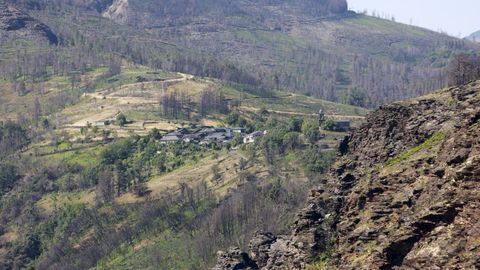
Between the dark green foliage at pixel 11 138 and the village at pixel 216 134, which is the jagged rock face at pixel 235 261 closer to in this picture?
the village at pixel 216 134

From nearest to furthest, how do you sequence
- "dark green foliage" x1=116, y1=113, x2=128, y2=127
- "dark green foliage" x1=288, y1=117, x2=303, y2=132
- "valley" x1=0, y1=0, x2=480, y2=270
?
"valley" x1=0, y1=0, x2=480, y2=270
"dark green foliage" x1=288, y1=117, x2=303, y2=132
"dark green foliage" x1=116, y1=113, x2=128, y2=127

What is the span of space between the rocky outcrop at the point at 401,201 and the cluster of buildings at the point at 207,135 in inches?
3561

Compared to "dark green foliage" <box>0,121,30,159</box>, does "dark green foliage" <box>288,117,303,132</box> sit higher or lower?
higher

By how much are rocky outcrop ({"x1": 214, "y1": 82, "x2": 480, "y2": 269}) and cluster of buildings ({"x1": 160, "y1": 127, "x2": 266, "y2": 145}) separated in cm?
9045

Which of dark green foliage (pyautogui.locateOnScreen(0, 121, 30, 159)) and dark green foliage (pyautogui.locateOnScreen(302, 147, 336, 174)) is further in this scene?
dark green foliage (pyautogui.locateOnScreen(0, 121, 30, 159))

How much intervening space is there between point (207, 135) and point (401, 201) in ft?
427

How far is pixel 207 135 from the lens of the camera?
17375 centimetres

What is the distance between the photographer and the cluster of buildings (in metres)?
167

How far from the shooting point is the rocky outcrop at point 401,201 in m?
37.3

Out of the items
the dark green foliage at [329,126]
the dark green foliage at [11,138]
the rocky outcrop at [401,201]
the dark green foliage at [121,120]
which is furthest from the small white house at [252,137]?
the rocky outcrop at [401,201]

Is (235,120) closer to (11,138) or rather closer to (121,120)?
(121,120)

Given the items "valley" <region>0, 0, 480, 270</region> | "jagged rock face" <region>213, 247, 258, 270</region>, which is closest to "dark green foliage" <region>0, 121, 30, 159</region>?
"valley" <region>0, 0, 480, 270</region>

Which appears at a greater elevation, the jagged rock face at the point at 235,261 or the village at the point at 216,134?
the jagged rock face at the point at 235,261

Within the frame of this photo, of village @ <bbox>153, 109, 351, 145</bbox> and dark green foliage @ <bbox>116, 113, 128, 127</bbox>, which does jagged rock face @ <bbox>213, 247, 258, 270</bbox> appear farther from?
dark green foliage @ <bbox>116, 113, 128, 127</bbox>
